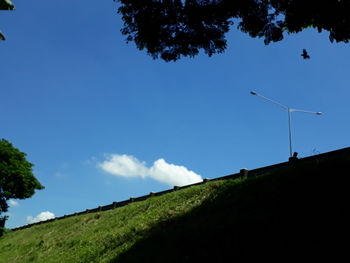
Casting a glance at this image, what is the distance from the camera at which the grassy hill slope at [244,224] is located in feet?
21.3

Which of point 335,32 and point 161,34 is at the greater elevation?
point 161,34

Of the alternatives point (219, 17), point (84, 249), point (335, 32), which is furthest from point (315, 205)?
point (84, 249)

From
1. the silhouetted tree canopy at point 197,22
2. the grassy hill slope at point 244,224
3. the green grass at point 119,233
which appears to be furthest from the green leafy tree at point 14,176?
the silhouetted tree canopy at point 197,22

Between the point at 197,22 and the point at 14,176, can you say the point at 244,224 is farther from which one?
the point at 14,176

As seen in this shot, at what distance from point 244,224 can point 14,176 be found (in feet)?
107

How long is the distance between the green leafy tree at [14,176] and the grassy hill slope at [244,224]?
898 inches

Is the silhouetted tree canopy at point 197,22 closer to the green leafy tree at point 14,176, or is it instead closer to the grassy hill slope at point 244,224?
the grassy hill slope at point 244,224

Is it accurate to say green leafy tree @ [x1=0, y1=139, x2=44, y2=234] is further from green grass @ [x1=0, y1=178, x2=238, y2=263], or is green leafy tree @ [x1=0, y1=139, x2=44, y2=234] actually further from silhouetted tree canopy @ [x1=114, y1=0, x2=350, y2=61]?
silhouetted tree canopy @ [x1=114, y1=0, x2=350, y2=61]

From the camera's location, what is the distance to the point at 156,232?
1014 cm

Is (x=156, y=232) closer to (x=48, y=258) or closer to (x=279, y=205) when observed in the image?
(x=279, y=205)

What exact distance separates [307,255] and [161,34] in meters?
7.05

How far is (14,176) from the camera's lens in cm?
3353

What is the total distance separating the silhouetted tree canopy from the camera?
337 inches

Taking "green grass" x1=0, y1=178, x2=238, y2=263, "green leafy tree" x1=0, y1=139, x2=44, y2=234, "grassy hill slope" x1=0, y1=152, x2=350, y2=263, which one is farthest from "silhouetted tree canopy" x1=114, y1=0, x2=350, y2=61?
"green leafy tree" x1=0, y1=139, x2=44, y2=234
